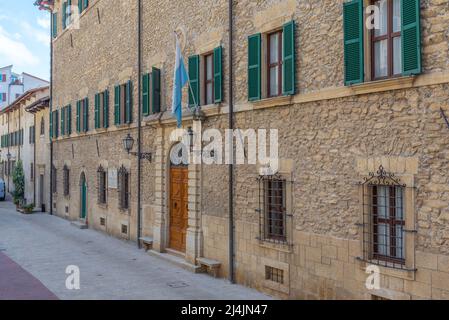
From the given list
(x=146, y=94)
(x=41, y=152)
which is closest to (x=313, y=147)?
(x=146, y=94)

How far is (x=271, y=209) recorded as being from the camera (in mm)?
10328

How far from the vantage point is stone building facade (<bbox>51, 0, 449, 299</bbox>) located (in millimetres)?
7207

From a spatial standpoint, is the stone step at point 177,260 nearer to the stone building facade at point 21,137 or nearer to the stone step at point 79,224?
the stone step at point 79,224

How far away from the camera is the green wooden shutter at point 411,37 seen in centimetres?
711

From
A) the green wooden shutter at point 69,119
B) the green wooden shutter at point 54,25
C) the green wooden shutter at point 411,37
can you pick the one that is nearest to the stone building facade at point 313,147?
the green wooden shutter at point 411,37

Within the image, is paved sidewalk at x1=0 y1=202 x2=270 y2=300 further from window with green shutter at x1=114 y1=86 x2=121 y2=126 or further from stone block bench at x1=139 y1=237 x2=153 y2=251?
window with green shutter at x1=114 y1=86 x2=121 y2=126

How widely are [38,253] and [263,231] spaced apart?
8.35m

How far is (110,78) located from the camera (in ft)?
60.7

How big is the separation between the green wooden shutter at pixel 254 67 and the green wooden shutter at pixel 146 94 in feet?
17.6

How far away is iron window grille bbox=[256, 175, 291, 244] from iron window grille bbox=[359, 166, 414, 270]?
2.24 metres

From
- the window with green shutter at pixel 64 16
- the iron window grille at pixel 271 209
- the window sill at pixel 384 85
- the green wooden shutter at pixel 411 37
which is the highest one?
the window with green shutter at pixel 64 16
